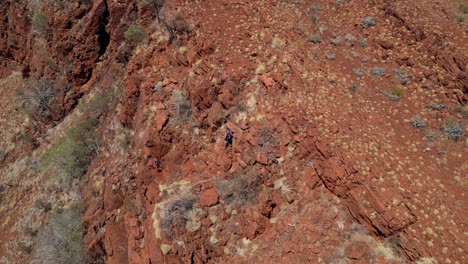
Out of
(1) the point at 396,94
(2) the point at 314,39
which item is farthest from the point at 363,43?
(1) the point at 396,94

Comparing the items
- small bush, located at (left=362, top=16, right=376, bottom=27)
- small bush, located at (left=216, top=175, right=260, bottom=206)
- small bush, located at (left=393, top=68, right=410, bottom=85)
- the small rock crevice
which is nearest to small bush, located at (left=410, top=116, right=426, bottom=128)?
small bush, located at (left=393, top=68, right=410, bottom=85)

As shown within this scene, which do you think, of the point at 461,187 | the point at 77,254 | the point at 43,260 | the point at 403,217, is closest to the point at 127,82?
the point at 77,254

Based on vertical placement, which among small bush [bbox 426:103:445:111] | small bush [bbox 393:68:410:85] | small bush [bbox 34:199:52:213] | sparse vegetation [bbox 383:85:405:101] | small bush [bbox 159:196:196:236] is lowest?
small bush [bbox 34:199:52:213]

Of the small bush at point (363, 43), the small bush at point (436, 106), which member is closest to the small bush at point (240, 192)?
the small bush at point (436, 106)

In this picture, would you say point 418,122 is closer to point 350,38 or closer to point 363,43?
point 363,43

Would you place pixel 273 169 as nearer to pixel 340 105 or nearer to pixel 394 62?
pixel 340 105

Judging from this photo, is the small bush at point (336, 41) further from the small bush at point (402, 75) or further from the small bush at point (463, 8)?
the small bush at point (463, 8)

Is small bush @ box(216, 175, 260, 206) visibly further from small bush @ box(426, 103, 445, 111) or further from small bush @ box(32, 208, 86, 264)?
small bush @ box(32, 208, 86, 264)
